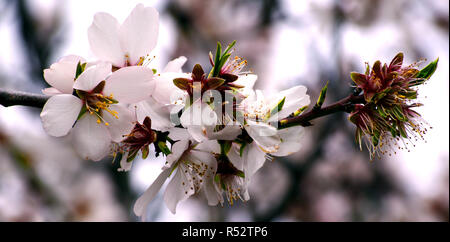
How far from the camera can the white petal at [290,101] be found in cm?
82

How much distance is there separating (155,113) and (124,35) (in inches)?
8.7

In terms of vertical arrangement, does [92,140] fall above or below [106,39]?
below

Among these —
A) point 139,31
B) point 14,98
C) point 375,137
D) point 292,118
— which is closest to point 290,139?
point 292,118

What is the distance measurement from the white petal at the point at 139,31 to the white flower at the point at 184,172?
0.25 meters

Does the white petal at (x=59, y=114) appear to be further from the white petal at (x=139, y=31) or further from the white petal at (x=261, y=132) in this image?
the white petal at (x=261, y=132)

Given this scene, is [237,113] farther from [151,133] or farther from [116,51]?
[116,51]

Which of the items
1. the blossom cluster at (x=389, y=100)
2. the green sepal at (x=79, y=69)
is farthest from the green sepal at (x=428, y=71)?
the green sepal at (x=79, y=69)

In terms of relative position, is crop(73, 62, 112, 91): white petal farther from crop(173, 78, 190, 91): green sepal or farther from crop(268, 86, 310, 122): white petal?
crop(268, 86, 310, 122): white petal

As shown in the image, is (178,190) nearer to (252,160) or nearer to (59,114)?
(252,160)

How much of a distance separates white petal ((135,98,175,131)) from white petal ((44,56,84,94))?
0.14 meters

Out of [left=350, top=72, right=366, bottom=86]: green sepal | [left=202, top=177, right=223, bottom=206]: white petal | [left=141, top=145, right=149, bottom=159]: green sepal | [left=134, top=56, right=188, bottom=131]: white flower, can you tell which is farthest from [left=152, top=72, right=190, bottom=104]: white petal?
[left=350, top=72, right=366, bottom=86]: green sepal

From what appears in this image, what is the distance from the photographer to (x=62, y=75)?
2.55 feet

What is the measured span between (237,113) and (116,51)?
34cm

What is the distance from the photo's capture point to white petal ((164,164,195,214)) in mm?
873
